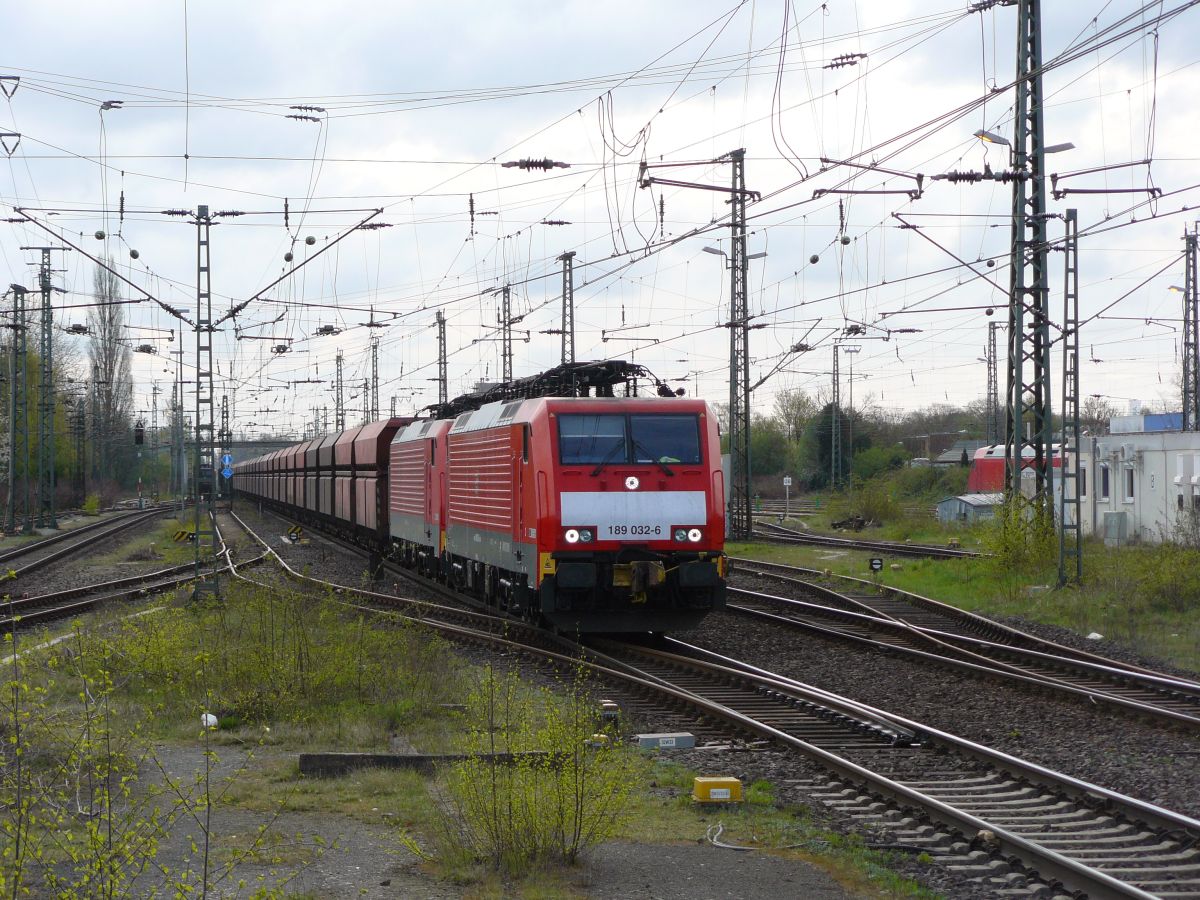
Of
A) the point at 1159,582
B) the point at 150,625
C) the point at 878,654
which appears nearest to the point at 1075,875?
the point at 878,654

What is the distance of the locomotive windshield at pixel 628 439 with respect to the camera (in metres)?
16.6

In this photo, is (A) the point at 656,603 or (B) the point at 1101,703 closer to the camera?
(B) the point at 1101,703

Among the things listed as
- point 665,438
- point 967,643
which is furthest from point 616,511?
point 967,643

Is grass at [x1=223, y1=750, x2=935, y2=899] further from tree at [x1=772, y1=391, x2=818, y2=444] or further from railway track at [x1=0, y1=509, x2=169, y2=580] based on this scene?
tree at [x1=772, y1=391, x2=818, y2=444]

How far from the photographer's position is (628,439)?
1681cm

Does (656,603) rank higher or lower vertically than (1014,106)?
lower

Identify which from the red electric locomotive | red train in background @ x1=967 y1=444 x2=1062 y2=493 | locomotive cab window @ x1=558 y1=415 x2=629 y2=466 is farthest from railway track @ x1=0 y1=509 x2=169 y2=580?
red train in background @ x1=967 y1=444 x2=1062 y2=493

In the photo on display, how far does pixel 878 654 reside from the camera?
54.3 ft

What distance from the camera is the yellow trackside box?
887 centimetres

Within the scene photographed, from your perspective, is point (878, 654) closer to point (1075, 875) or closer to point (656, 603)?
point (656, 603)

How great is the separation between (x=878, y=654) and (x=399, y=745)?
7549 mm

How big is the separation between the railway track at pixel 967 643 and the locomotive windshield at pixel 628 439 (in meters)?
3.42

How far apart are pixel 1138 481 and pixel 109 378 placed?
6619cm

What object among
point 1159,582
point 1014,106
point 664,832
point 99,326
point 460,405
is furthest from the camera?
point 99,326
